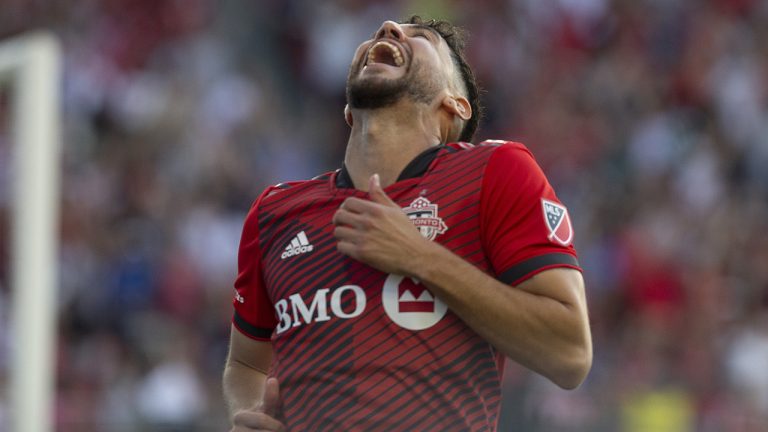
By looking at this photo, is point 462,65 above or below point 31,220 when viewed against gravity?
above

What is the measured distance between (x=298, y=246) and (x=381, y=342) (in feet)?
1.36

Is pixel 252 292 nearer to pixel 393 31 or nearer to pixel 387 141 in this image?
pixel 387 141

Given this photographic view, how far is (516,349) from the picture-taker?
3506 millimetres

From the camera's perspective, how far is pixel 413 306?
3.60m

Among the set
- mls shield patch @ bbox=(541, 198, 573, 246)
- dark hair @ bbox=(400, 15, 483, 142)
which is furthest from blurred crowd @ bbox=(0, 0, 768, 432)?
mls shield patch @ bbox=(541, 198, 573, 246)

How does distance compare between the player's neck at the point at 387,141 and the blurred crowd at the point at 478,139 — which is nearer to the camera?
the player's neck at the point at 387,141

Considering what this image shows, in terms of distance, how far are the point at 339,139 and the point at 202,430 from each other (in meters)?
4.07

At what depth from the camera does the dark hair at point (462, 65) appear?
4.32 meters

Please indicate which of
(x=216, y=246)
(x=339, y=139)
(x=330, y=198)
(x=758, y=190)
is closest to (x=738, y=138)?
(x=758, y=190)

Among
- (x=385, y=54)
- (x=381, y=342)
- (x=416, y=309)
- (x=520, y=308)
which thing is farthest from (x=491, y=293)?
(x=385, y=54)

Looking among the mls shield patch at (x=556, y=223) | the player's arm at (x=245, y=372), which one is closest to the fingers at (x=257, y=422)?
the player's arm at (x=245, y=372)

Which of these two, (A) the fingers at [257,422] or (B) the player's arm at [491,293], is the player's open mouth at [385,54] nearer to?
(B) the player's arm at [491,293]

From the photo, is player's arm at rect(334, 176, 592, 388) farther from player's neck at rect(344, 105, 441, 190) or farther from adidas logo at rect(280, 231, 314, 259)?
player's neck at rect(344, 105, 441, 190)

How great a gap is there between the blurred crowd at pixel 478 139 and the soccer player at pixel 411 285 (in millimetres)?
4689
